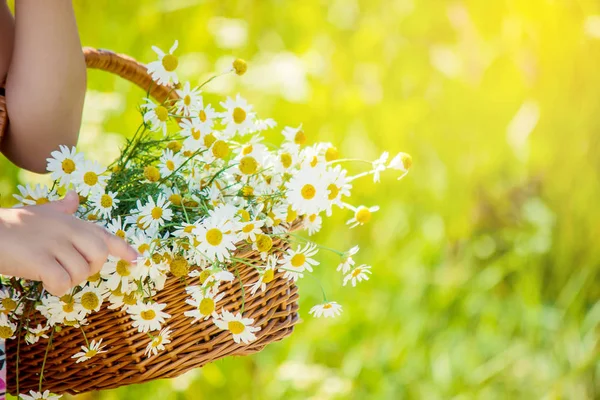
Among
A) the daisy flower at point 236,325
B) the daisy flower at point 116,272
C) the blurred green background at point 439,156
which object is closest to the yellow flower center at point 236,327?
the daisy flower at point 236,325

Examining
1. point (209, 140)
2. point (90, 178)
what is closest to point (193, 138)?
point (209, 140)

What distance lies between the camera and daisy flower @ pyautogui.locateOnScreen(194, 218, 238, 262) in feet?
2.12

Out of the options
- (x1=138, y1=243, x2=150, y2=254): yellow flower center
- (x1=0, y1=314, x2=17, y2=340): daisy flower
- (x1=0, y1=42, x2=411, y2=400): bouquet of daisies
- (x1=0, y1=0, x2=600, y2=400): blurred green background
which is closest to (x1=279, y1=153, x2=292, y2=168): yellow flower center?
(x1=0, y1=42, x2=411, y2=400): bouquet of daisies

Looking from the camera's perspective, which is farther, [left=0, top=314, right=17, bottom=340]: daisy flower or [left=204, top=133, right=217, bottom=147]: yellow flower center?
[left=204, top=133, right=217, bottom=147]: yellow flower center

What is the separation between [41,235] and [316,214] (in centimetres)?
Answer: 30

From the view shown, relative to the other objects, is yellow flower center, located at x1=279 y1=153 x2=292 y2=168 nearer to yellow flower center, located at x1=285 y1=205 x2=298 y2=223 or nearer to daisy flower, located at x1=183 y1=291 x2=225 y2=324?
yellow flower center, located at x1=285 y1=205 x2=298 y2=223

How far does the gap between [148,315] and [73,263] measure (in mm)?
111

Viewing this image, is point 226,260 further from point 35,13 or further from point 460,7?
point 460,7

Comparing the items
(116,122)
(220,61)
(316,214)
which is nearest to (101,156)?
(116,122)

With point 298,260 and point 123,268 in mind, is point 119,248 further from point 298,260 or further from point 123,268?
point 298,260

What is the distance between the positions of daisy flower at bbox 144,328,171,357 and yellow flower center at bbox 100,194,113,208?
Result: 13 centimetres

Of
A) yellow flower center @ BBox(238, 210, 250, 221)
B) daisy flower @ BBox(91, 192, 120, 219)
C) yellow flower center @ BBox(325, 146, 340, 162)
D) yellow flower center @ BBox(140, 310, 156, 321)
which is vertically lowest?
yellow flower center @ BBox(140, 310, 156, 321)

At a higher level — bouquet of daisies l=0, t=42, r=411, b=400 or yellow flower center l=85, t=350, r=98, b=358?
bouquet of daisies l=0, t=42, r=411, b=400

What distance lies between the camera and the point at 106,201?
68 cm
